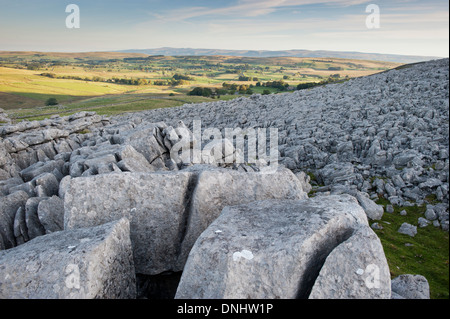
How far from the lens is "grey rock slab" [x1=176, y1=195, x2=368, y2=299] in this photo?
23.5 ft

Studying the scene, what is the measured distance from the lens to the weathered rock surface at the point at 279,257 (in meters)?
7.11

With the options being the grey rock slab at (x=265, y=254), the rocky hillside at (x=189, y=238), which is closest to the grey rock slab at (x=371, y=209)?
the rocky hillside at (x=189, y=238)

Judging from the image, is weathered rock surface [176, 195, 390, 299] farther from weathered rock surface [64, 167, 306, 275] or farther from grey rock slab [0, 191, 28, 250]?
grey rock slab [0, 191, 28, 250]

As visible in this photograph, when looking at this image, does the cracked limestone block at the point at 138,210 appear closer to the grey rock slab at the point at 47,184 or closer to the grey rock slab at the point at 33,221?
the grey rock slab at the point at 33,221

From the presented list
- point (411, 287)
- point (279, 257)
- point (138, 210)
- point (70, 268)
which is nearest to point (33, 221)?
point (138, 210)

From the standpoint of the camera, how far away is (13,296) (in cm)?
756

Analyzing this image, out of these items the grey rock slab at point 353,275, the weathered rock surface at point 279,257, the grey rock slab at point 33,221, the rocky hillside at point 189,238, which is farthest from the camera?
the grey rock slab at point 33,221

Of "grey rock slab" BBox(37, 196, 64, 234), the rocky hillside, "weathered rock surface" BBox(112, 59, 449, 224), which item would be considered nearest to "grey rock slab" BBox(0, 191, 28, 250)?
the rocky hillside

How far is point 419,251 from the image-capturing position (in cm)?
2025

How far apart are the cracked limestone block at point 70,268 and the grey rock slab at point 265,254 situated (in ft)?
7.51

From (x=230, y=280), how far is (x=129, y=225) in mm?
4726

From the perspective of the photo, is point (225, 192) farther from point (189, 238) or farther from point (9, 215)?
point (9, 215)

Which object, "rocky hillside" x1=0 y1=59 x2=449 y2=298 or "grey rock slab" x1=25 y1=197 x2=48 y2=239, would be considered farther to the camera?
"grey rock slab" x1=25 y1=197 x2=48 y2=239
